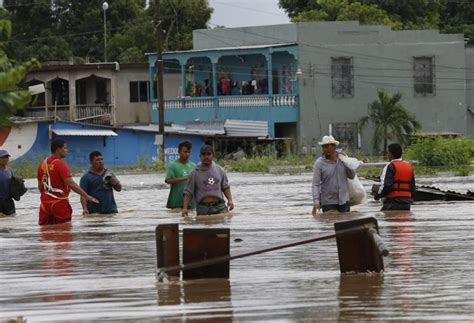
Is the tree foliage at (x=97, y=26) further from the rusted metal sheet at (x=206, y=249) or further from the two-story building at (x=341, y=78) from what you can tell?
the rusted metal sheet at (x=206, y=249)

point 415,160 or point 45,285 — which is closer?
point 45,285

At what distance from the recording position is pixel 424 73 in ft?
212

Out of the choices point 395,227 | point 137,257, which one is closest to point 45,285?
point 137,257

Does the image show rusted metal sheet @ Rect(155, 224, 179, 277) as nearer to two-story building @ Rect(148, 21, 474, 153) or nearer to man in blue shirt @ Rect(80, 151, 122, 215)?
man in blue shirt @ Rect(80, 151, 122, 215)

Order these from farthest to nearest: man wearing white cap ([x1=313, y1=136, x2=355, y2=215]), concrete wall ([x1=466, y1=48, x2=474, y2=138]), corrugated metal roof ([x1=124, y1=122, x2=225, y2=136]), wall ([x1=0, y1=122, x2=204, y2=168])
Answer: concrete wall ([x1=466, y1=48, x2=474, y2=138]) → corrugated metal roof ([x1=124, y1=122, x2=225, y2=136]) → wall ([x1=0, y1=122, x2=204, y2=168]) → man wearing white cap ([x1=313, y1=136, x2=355, y2=215])

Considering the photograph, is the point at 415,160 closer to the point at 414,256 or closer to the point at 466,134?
the point at 466,134

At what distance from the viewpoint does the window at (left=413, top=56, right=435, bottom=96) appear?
64.2 meters

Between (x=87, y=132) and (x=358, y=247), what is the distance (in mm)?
51084

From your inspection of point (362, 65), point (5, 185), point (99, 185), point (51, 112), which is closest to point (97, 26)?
point (51, 112)

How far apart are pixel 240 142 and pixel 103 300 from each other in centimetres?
5369

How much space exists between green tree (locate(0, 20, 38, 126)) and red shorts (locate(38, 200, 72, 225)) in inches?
438

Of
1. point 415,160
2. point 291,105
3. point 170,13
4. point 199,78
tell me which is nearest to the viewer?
point 415,160

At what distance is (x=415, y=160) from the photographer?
4966cm

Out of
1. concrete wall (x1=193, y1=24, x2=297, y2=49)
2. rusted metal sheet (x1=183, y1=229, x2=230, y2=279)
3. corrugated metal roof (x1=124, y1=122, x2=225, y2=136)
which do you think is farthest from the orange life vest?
concrete wall (x1=193, y1=24, x2=297, y2=49)
